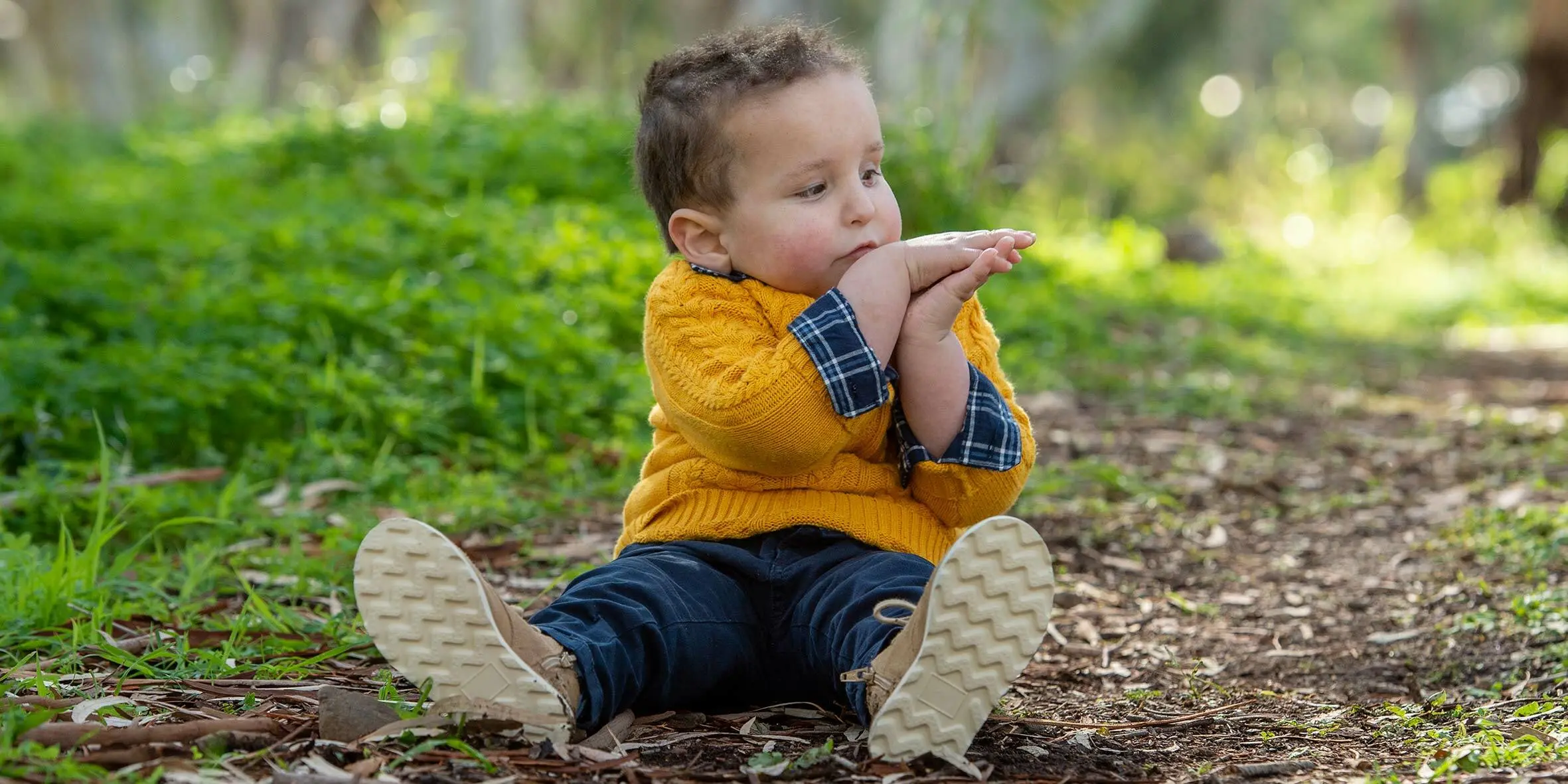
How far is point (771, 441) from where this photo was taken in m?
2.30

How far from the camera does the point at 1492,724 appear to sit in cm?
Result: 232

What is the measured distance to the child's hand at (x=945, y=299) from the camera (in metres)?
2.31

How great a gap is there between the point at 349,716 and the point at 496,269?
380cm

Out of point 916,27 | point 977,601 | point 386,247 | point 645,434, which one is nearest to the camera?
point 977,601

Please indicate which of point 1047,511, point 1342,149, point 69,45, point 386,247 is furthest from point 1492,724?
point 1342,149

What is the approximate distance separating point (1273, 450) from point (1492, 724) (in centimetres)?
282

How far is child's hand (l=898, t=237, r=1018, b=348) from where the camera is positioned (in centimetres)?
231

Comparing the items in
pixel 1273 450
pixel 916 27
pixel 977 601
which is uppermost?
pixel 916 27

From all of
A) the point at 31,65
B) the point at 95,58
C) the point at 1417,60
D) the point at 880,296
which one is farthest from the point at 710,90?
the point at 31,65

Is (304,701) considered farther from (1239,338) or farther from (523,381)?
(1239,338)

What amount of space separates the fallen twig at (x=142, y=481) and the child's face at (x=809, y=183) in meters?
2.03

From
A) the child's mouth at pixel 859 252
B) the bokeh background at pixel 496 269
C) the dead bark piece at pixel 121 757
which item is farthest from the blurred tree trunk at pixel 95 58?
the dead bark piece at pixel 121 757

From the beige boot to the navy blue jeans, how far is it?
4.9 inches

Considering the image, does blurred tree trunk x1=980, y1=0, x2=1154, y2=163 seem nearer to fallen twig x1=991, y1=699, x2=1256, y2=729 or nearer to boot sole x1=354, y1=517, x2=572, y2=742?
fallen twig x1=991, y1=699, x2=1256, y2=729
